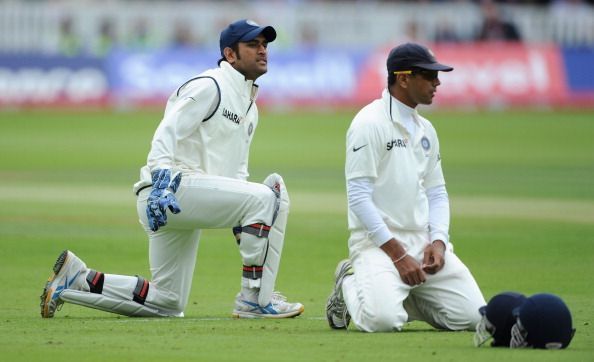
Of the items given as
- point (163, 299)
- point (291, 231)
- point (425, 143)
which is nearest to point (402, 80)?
point (425, 143)

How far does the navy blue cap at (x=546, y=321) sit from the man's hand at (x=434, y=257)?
103 centimetres

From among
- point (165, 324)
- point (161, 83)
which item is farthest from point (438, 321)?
point (161, 83)

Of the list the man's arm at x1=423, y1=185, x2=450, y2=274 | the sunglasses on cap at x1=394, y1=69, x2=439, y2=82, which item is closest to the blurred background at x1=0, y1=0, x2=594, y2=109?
the man's arm at x1=423, y1=185, x2=450, y2=274

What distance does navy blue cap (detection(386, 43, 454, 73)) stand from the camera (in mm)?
7930

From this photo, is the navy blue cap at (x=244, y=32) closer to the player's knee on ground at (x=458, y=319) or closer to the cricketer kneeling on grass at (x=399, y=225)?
the cricketer kneeling on grass at (x=399, y=225)

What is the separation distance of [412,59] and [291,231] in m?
6.51

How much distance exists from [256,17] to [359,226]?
27.6 metres

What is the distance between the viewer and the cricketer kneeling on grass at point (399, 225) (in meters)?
7.79

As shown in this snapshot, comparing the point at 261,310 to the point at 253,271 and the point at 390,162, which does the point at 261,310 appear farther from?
the point at 390,162

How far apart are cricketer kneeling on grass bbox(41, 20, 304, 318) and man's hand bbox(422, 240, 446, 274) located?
108cm

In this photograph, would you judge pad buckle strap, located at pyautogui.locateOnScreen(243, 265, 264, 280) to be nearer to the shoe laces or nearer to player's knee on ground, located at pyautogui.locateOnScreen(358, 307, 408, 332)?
the shoe laces

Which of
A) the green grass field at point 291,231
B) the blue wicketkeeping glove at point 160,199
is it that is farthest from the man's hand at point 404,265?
the blue wicketkeeping glove at point 160,199

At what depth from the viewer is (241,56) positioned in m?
8.69

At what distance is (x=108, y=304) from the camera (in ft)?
27.8
